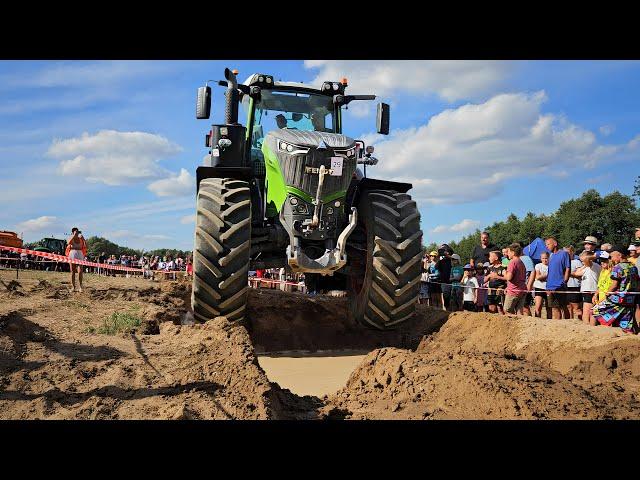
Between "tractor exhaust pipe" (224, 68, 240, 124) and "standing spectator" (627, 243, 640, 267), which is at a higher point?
"tractor exhaust pipe" (224, 68, 240, 124)

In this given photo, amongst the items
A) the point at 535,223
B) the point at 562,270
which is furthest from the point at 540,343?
the point at 535,223

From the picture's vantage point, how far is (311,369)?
7.11 metres

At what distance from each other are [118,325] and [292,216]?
2657 mm

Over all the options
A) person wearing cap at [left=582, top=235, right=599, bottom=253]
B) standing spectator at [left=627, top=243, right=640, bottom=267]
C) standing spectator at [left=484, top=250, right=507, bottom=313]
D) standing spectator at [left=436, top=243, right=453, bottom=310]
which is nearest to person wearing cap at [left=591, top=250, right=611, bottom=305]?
standing spectator at [left=627, top=243, right=640, bottom=267]

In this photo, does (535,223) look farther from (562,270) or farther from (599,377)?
(599,377)

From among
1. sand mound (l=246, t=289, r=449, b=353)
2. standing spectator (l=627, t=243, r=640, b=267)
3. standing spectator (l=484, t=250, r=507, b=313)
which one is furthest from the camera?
standing spectator (l=484, t=250, r=507, b=313)

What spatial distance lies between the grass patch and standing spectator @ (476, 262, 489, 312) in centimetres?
615

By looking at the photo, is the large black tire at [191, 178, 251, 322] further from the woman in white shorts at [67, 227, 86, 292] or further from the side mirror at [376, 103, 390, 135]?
the woman in white shorts at [67, 227, 86, 292]

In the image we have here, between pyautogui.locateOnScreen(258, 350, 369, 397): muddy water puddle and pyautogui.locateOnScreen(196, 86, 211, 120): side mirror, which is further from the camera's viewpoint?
pyautogui.locateOnScreen(196, 86, 211, 120): side mirror

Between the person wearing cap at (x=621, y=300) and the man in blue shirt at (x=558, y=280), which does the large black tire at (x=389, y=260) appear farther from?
the man in blue shirt at (x=558, y=280)

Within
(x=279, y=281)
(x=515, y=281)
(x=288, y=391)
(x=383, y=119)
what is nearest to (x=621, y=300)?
(x=515, y=281)

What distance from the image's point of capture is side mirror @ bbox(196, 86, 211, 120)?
305 inches

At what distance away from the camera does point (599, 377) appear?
548 cm

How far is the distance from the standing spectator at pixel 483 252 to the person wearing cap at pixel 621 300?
340 centimetres
